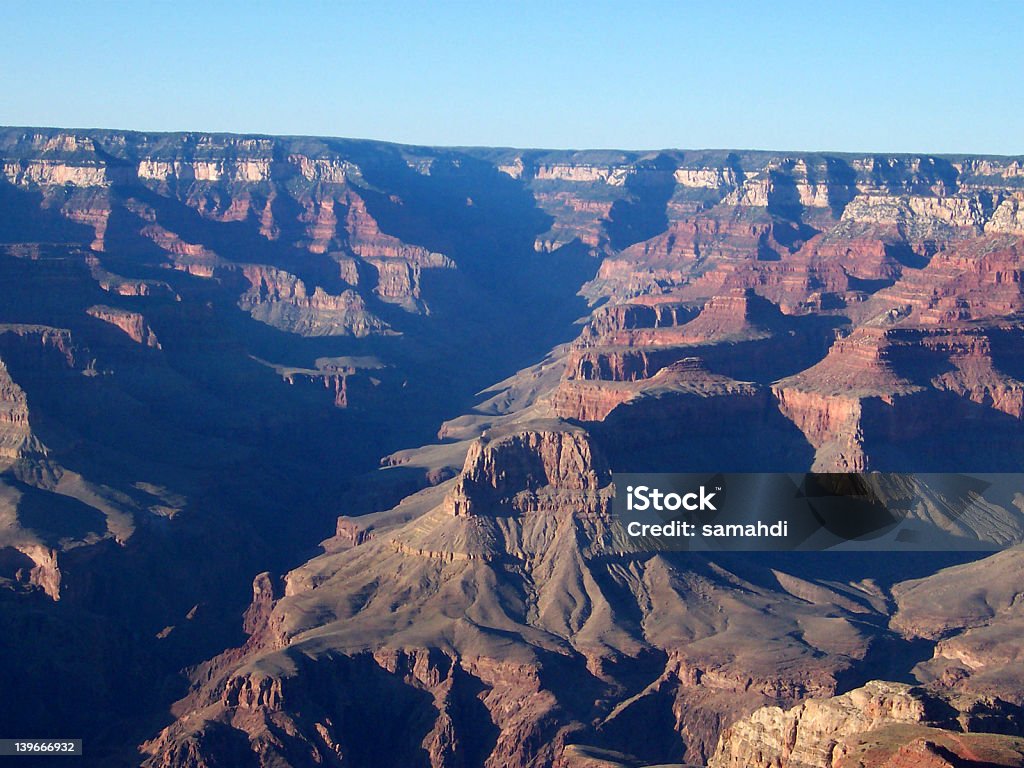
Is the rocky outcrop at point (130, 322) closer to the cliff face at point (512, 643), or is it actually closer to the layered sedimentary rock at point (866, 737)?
the cliff face at point (512, 643)

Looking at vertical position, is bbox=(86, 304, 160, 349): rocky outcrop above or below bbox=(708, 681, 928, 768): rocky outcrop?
above

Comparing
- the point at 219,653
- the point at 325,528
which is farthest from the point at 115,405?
the point at 219,653

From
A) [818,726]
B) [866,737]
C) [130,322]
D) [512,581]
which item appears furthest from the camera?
[130,322]

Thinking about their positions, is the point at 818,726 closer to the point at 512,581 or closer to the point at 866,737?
the point at 866,737

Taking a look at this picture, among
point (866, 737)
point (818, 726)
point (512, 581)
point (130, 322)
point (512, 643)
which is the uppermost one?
point (130, 322)

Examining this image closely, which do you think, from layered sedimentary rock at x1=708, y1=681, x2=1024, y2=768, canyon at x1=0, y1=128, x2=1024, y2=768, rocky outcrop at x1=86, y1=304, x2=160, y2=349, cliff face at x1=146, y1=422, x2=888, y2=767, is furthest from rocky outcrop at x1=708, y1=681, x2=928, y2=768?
rocky outcrop at x1=86, y1=304, x2=160, y2=349

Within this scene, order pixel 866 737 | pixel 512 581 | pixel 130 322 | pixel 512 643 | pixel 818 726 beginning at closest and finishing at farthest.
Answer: pixel 866 737, pixel 818 726, pixel 512 643, pixel 512 581, pixel 130 322

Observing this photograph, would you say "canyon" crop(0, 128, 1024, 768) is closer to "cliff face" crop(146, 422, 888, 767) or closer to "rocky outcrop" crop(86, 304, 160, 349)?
"cliff face" crop(146, 422, 888, 767)

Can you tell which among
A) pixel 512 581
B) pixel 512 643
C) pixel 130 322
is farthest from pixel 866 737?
pixel 130 322

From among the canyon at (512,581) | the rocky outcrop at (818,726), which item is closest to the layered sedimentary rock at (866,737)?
the rocky outcrop at (818,726)

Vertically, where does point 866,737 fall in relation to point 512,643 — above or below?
below

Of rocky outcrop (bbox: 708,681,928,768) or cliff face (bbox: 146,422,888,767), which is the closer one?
rocky outcrop (bbox: 708,681,928,768)

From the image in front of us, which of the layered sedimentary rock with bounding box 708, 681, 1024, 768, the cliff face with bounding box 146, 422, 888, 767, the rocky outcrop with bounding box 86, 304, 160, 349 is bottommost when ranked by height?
the layered sedimentary rock with bounding box 708, 681, 1024, 768
